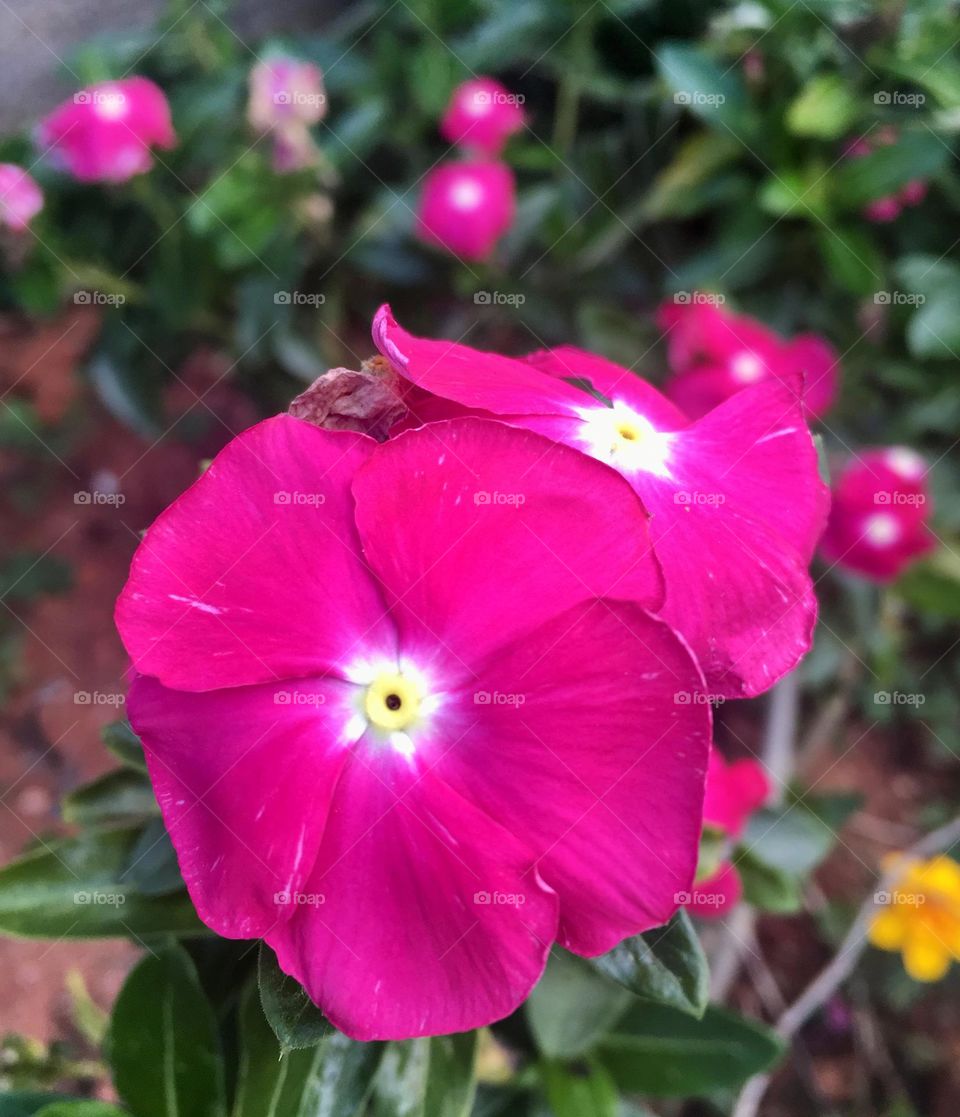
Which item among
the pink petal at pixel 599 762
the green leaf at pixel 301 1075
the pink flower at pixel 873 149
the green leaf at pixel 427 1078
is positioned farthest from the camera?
the pink flower at pixel 873 149

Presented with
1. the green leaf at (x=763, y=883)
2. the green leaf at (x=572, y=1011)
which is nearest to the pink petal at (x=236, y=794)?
the green leaf at (x=572, y=1011)

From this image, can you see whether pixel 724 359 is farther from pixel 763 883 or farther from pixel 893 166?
pixel 763 883

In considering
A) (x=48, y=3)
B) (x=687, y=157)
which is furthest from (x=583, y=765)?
(x=48, y=3)

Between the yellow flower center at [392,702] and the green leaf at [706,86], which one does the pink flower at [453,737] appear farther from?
the green leaf at [706,86]

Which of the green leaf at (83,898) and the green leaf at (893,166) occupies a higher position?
the green leaf at (893,166)

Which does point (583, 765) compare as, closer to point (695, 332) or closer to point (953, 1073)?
point (695, 332)

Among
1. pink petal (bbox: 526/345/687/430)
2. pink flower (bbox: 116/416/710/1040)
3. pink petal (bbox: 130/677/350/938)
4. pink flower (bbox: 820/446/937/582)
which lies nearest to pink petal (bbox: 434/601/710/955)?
pink flower (bbox: 116/416/710/1040)

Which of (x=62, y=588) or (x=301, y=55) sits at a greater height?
(x=301, y=55)
